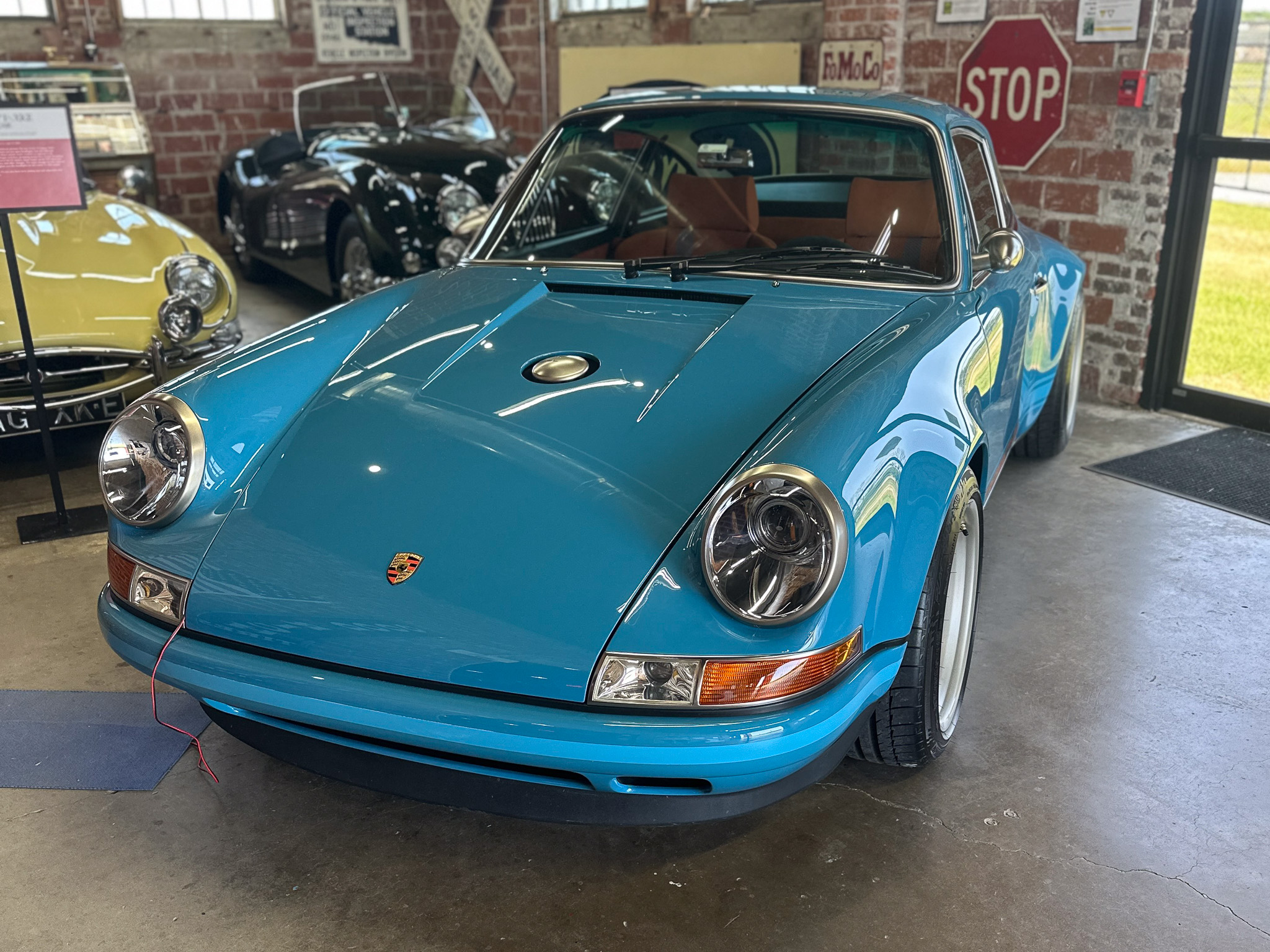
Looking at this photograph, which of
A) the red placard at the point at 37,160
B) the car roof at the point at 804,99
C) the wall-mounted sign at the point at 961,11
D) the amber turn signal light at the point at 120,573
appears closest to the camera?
the amber turn signal light at the point at 120,573

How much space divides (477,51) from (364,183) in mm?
4410

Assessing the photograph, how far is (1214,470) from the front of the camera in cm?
423

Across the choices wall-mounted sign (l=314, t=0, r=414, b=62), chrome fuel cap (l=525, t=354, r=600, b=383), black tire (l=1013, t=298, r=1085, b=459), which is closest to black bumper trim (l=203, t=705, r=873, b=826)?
chrome fuel cap (l=525, t=354, r=600, b=383)

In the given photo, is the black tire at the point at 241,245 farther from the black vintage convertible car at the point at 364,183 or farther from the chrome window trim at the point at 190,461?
the chrome window trim at the point at 190,461

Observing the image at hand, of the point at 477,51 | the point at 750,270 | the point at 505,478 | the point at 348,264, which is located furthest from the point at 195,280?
the point at 477,51

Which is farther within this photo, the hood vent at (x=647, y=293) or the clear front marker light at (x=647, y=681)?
the hood vent at (x=647, y=293)

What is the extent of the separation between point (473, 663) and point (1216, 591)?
8.08ft

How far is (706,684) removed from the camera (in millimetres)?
1639

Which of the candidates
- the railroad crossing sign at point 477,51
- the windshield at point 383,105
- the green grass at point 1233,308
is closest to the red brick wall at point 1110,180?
the green grass at point 1233,308

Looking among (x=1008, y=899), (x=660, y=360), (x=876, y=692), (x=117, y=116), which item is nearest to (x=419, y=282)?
(x=660, y=360)

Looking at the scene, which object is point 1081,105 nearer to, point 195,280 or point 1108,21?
point 1108,21

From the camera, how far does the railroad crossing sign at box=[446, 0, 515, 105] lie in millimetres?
9258

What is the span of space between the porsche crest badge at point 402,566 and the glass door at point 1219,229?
4.18 metres

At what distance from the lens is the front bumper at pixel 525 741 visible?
1619mm
